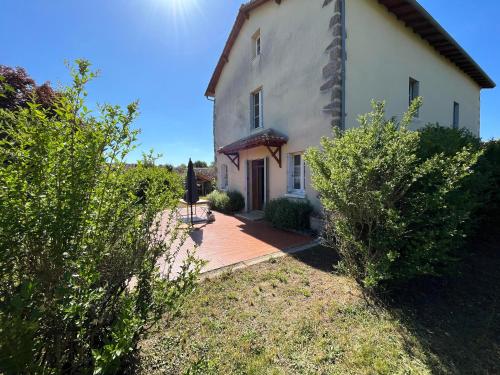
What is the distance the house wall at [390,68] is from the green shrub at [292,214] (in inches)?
113

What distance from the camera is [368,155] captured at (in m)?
3.48

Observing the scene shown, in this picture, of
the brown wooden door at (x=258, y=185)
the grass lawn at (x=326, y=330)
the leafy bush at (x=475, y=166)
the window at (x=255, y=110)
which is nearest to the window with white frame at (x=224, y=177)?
the brown wooden door at (x=258, y=185)

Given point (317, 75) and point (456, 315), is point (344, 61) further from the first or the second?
point (456, 315)

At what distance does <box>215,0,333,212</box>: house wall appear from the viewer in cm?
719

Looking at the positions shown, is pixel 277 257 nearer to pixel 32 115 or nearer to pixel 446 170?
pixel 446 170

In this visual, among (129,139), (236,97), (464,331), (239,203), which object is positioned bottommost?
(464,331)

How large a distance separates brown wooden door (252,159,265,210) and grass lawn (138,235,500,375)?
21.2ft

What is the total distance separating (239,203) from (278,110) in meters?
4.76

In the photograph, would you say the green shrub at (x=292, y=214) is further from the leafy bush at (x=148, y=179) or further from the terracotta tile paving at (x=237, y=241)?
the leafy bush at (x=148, y=179)

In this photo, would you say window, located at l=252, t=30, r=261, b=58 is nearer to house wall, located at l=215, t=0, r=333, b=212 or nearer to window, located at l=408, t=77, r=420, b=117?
house wall, located at l=215, t=0, r=333, b=212

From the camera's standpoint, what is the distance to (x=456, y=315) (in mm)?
3223

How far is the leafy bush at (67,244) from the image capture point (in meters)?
1.29

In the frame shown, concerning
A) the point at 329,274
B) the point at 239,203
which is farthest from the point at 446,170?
the point at 239,203

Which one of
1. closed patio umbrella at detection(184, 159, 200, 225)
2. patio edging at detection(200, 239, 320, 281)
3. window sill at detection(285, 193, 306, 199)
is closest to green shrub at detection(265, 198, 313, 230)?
window sill at detection(285, 193, 306, 199)
